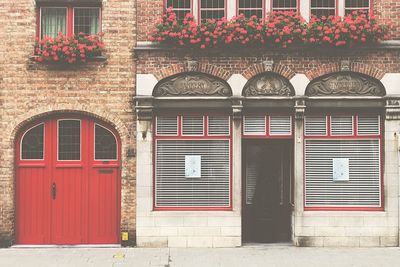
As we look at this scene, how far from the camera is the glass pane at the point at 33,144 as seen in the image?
11.7 m

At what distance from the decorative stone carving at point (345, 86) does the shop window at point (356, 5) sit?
1.47m

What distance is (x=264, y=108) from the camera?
11.6m

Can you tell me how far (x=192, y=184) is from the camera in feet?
38.5

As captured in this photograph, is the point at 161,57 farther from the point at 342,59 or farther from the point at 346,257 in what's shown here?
the point at 346,257

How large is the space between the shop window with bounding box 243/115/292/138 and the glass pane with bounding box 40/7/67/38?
4647 millimetres

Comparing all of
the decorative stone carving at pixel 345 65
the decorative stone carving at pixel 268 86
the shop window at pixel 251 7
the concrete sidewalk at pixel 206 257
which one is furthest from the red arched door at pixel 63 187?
the decorative stone carving at pixel 345 65

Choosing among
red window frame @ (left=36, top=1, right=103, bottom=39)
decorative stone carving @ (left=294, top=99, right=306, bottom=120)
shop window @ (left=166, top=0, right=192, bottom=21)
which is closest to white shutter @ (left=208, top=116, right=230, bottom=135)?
decorative stone carving @ (left=294, top=99, right=306, bottom=120)

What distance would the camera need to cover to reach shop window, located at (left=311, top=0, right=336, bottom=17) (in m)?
11.8

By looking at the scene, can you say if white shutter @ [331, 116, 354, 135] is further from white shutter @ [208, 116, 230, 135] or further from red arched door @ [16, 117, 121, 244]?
red arched door @ [16, 117, 121, 244]

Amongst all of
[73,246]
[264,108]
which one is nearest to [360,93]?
[264,108]

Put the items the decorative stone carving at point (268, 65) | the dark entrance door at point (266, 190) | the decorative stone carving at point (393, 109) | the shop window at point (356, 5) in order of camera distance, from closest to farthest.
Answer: the decorative stone carving at point (393, 109)
the decorative stone carving at point (268, 65)
the shop window at point (356, 5)
the dark entrance door at point (266, 190)

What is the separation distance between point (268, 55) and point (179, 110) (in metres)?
2.34

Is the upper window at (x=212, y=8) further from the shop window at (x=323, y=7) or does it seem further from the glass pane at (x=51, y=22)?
the glass pane at (x=51, y=22)

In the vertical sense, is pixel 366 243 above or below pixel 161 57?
below
